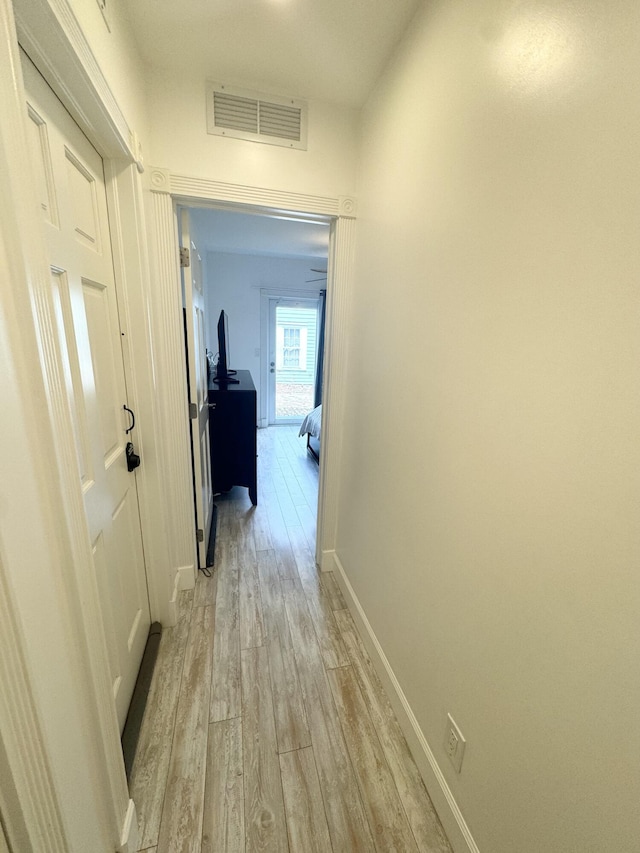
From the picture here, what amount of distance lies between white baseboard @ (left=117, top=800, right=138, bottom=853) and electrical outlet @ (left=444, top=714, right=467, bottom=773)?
933mm

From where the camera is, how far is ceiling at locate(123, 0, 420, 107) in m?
1.19

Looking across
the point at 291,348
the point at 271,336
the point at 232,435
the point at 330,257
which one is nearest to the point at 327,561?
the point at 232,435

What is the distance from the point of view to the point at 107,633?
3.77 ft

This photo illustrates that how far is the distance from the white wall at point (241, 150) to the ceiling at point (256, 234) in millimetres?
973

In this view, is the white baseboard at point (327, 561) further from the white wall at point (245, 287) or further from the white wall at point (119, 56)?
the white wall at point (245, 287)

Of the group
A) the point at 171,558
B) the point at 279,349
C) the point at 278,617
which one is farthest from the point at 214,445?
the point at 279,349

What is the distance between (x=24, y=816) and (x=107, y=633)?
23.8 inches

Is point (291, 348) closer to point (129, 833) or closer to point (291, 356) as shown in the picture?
point (291, 356)

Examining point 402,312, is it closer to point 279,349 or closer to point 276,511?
point 276,511

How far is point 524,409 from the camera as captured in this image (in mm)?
793

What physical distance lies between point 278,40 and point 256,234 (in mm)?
2568

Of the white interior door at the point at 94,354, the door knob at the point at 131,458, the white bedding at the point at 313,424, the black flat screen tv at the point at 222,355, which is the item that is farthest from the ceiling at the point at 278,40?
the white bedding at the point at 313,424

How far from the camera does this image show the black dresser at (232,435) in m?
2.81

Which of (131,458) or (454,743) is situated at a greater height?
(131,458)
